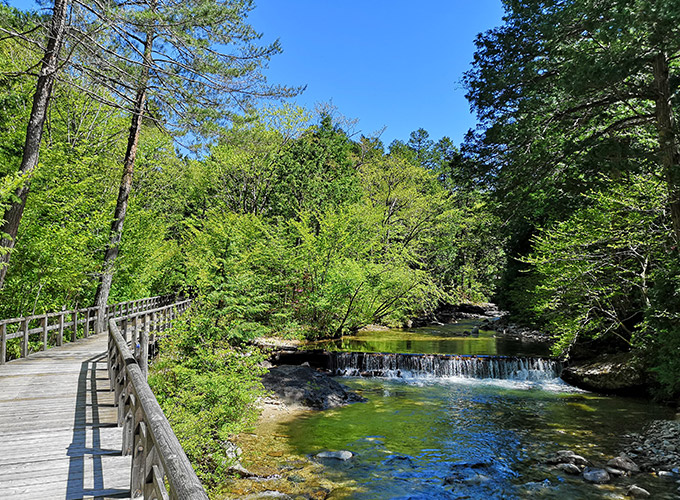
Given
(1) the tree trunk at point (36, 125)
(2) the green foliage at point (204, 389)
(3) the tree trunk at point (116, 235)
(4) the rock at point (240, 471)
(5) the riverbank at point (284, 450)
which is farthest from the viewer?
(3) the tree trunk at point (116, 235)

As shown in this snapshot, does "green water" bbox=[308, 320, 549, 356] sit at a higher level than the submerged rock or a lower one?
higher

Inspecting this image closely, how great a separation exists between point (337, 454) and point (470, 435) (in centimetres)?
357

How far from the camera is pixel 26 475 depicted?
415cm

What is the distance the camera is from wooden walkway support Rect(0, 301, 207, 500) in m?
3.14

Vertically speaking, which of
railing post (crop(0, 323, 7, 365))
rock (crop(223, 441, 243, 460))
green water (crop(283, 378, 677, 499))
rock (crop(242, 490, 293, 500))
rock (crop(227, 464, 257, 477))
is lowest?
green water (crop(283, 378, 677, 499))

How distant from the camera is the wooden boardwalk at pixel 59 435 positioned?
3918 millimetres

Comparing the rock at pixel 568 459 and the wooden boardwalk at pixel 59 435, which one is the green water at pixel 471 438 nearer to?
the rock at pixel 568 459

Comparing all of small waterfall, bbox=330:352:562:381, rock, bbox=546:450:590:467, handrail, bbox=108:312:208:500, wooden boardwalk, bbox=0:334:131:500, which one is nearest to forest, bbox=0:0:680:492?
wooden boardwalk, bbox=0:334:131:500

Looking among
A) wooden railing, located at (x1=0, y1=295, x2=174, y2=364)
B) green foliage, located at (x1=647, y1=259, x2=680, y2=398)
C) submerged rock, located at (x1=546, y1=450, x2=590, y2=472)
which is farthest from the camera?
green foliage, located at (x1=647, y1=259, x2=680, y2=398)

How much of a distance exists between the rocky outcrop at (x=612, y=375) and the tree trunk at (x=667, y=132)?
587 centimetres

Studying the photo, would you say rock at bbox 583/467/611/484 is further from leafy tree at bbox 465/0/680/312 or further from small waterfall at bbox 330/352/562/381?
small waterfall at bbox 330/352/562/381

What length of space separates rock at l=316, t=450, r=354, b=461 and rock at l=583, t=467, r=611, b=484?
4.63m

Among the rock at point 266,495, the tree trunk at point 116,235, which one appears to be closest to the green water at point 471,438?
the rock at point 266,495

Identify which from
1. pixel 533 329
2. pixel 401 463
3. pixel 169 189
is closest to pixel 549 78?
pixel 401 463
